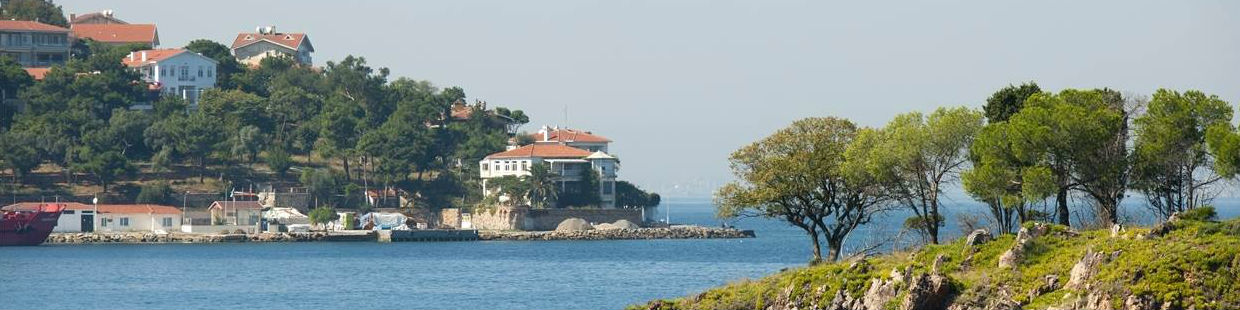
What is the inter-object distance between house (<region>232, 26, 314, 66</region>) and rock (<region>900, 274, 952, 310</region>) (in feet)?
426

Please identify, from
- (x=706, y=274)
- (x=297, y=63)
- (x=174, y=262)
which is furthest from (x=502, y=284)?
(x=297, y=63)

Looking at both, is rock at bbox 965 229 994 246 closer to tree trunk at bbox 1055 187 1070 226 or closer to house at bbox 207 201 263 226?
tree trunk at bbox 1055 187 1070 226

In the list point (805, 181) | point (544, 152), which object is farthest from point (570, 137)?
point (805, 181)

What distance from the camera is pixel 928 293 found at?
38938mm

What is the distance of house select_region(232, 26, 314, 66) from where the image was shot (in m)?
167

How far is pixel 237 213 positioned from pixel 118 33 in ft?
149

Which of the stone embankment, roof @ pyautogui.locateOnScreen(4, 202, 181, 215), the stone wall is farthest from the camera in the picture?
the stone wall

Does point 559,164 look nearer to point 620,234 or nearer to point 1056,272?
point 620,234

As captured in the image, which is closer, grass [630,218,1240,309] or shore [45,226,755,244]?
grass [630,218,1240,309]

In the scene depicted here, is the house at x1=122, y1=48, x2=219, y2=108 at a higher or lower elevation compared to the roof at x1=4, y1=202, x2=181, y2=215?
higher

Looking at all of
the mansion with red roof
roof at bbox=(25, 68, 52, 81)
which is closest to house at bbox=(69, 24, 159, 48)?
roof at bbox=(25, 68, 52, 81)

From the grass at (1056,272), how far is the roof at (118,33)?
12594 centimetres

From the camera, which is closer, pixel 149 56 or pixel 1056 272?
pixel 1056 272

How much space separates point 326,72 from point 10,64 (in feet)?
80.0
